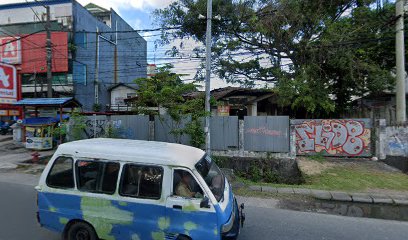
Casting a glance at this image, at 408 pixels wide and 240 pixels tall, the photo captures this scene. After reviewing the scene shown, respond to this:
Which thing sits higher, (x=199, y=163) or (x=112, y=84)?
(x=112, y=84)

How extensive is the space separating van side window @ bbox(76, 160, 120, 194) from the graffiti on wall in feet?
35.4

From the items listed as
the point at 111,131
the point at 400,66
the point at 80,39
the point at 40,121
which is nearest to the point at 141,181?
the point at 111,131

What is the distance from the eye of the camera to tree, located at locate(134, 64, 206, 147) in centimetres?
987

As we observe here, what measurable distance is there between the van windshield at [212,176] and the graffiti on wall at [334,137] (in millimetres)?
9511

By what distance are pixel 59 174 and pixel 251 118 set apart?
841 cm

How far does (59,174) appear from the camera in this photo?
13.9 feet

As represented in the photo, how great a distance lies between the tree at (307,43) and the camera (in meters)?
15.0

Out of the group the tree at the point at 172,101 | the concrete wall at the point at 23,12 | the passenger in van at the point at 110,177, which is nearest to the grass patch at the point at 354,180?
the tree at the point at 172,101

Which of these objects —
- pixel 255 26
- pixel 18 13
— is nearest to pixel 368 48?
pixel 255 26

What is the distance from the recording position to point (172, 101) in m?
10.0

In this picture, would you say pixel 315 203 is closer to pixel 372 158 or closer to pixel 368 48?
pixel 372 158

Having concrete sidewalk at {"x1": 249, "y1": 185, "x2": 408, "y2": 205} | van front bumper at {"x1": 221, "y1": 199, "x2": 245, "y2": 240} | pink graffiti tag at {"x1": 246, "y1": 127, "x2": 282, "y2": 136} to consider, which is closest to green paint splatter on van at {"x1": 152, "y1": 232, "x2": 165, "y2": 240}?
van front bumper at {"x1": 221, "y1": 199, "x2": 245, "y2": 240}

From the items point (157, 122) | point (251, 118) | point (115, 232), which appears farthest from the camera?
point (157, 122)

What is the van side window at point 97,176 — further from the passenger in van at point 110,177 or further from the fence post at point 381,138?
the fence post at point 381,138
